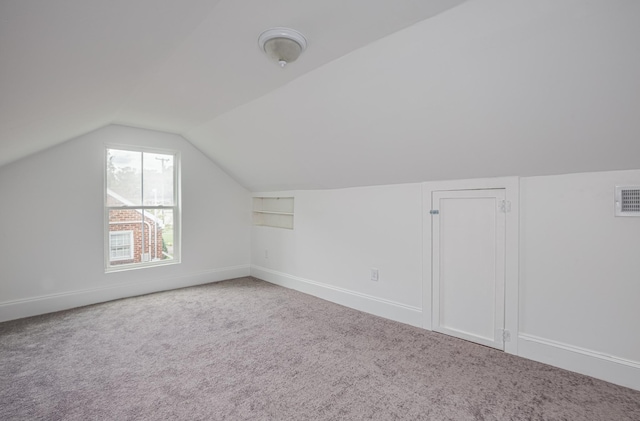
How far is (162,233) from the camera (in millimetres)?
4520

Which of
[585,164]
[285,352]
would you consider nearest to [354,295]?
[285,352]

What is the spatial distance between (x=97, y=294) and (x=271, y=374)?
293 centimetres

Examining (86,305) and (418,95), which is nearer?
(418,95)

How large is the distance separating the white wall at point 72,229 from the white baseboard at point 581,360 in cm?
422

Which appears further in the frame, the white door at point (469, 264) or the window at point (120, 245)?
the window at point (120, 245)

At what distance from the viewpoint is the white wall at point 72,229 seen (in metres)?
3.34

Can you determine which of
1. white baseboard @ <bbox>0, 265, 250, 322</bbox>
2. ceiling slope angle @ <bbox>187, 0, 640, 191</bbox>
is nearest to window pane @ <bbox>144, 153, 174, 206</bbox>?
white baseboard @ <bbox>0, 265, 250, 322</bbox>

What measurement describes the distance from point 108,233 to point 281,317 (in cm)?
257

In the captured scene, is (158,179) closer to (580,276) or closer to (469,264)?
(469,264)

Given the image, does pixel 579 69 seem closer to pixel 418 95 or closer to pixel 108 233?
pixel 418 95

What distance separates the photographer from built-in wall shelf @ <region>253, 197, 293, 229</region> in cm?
469

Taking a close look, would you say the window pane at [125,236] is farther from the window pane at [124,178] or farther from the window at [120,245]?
the window pane at [124,178]

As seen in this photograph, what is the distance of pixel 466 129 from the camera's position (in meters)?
2.30

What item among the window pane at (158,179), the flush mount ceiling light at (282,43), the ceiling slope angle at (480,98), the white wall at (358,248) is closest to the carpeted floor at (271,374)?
the white wall at (358,248)
